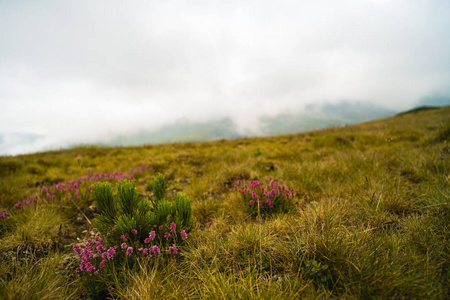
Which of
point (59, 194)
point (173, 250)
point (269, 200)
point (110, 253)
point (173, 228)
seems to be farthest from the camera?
point (59, 194)

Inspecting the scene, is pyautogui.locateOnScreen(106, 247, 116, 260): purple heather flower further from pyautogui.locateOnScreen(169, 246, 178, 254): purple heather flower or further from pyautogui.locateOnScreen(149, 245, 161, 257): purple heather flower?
pyautogui.locateOnScreen(169, 246, 178, 254): purple heather flower

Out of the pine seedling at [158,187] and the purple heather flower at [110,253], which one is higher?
the pine seedling at [158,187]

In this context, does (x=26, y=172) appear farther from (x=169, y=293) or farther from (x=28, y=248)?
(x=169, y=293)

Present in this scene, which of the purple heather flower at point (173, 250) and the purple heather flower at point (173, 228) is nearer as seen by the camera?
the purple heather flower at point (173, 250)

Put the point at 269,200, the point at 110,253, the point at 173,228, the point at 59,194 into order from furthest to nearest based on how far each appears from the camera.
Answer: the point at 59,194 < the point at 269,200 < the point at 173,228 < the point at 110,253

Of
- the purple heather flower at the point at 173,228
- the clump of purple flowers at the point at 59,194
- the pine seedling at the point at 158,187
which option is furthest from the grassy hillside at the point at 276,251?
the pine seedling at the point at 158,187

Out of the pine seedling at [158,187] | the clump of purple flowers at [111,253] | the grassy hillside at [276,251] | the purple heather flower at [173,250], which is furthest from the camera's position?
the pine seedling at [158,187]

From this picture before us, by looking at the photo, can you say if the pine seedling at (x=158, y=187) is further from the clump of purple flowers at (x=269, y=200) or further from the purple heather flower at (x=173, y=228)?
the clump of purple flowers at (x=269, y=200)

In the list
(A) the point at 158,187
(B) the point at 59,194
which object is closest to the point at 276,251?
(A) the point at 158,187

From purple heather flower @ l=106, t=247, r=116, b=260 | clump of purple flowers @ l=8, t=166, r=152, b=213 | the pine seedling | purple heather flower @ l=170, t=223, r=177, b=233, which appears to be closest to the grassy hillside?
clump of purple flowers @ l=8, t=166, r=152, b=213

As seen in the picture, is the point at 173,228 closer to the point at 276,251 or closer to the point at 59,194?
the point at 276,251

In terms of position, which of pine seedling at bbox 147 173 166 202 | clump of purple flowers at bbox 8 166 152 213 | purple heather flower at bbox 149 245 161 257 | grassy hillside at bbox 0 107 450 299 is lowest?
grassy hillside at bbox 0 107 450 299

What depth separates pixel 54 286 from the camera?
1678 millimetres

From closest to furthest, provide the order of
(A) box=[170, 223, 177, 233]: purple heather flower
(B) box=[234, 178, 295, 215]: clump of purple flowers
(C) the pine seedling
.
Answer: (A) box=[170, 223, 177, 233]: purple heather flower < (C) the pine seedling < (B) box=[234, 178, 295, 215]: clump of purple flowers
